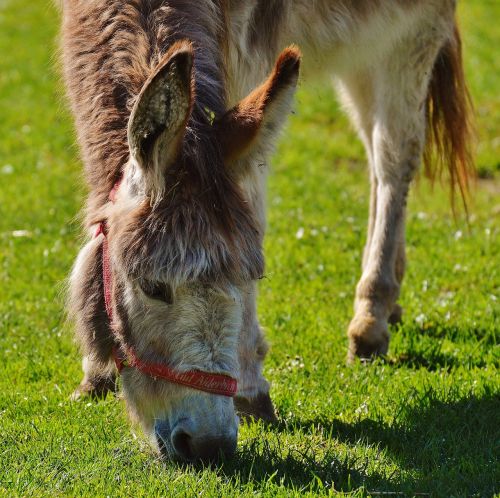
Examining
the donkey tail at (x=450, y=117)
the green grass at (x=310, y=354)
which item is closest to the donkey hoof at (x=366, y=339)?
the green grass at (x=310, y=354)

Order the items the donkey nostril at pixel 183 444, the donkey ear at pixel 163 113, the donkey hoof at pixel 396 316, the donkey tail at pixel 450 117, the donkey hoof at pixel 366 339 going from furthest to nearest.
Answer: the donkey tail at pixel 450 117
the donkey hoof at pixel 396 316
the donkey hoof at pixel 366 339
the donkey nostril at pixel 183 444
the donkey ear at pixel 163 113

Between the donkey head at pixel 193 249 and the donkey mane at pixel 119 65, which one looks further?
the donkey mane at pixel 119 65

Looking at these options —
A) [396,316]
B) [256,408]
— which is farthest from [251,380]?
[396,316]

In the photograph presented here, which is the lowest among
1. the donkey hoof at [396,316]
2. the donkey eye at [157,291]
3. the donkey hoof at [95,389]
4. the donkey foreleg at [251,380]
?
the donkey hoof at [396,316]

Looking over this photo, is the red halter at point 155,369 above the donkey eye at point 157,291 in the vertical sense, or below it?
below

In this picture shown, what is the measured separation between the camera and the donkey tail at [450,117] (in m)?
6.60

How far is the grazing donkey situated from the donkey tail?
194 cm

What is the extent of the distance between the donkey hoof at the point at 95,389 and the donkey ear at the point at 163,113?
167 cm

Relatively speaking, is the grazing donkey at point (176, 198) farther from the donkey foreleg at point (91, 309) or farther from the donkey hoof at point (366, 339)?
the donkey hoof at point (366, 339)

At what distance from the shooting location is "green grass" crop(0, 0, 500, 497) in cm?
384

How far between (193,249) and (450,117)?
11.9 feet

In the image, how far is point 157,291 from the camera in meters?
3.56

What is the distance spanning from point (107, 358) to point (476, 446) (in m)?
1.62

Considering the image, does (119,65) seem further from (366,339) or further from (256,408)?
(366,339)
